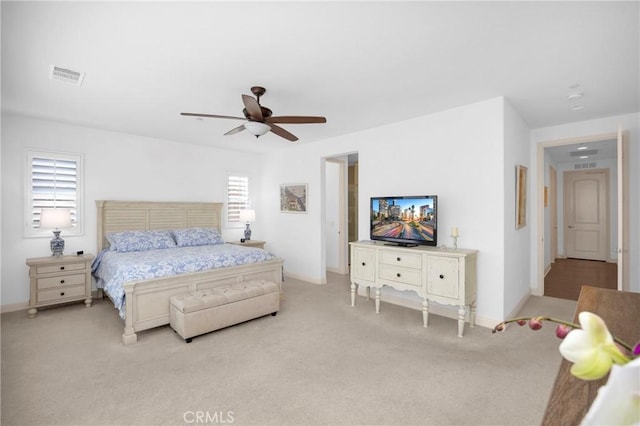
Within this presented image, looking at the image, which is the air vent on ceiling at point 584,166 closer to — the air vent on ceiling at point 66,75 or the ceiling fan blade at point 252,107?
the ceiling fan blade at point 252,107

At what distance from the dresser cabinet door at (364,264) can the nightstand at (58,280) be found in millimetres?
3579

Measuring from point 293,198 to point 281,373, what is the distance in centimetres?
382

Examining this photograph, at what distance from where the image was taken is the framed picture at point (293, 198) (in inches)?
231

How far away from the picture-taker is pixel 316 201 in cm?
565

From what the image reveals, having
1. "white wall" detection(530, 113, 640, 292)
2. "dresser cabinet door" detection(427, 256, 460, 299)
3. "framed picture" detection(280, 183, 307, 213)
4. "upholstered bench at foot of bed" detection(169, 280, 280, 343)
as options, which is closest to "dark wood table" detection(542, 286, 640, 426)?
"dresser cabinet door" detection(427, 256, 460, 299)

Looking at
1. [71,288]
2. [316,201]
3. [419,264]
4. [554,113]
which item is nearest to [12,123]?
[71,288]

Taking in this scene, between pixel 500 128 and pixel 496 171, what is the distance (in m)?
0.47

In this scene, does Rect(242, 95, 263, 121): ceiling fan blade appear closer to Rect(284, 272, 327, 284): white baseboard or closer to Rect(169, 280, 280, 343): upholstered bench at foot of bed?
Rect(169, 280, 280, 343): upholstered bench at foot of bed

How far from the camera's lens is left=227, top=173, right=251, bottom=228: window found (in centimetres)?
638

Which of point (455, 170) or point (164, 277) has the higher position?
point (455, 170)

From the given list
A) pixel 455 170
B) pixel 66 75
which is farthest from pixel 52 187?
pixel 455 170

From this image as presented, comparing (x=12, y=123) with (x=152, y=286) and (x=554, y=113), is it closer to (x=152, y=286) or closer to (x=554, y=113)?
(x=152, y=286)

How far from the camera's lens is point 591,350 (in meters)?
0.40

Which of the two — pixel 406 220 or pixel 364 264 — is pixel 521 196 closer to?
pixel 406 220
